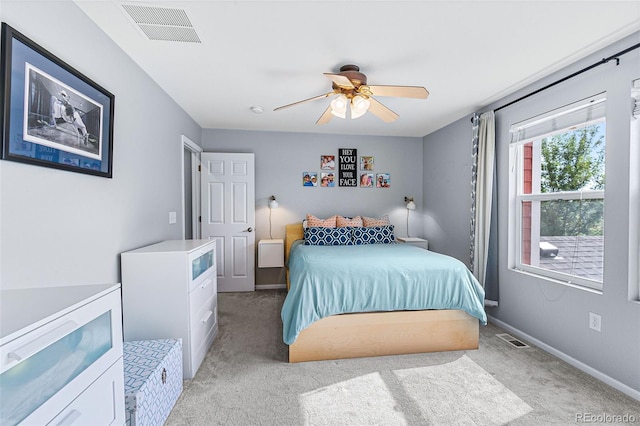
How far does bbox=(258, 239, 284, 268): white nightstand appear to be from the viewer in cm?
406

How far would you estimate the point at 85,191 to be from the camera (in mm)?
1606

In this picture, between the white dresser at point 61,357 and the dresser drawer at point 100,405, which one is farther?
the dresser drawer at point 100,405

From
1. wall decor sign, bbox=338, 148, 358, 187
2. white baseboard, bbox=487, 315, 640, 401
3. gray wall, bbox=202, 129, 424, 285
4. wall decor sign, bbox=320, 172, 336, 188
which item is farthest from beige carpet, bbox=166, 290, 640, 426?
wall decor sign, bbox=338, 148, 358, 187

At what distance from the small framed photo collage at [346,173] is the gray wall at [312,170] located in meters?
0.07

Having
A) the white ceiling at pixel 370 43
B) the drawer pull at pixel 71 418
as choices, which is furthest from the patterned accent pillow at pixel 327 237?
the drawer pull at pixel 71 418

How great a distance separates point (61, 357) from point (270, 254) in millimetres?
3185

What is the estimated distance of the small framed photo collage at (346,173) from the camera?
174 inches

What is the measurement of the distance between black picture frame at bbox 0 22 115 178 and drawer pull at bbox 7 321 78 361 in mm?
798

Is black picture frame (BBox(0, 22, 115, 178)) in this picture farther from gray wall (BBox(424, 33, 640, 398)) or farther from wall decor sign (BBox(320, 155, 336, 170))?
gray wall (BBox(424, 33, 640, 398))

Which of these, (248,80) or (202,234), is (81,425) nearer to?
(248,80)

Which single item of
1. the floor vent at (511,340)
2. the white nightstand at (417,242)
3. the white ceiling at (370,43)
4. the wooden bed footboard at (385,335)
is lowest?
the floor vent at (511,340)

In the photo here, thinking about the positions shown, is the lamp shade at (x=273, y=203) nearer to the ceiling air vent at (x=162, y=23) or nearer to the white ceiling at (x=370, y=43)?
the white ceiling at (x=370, y=43)

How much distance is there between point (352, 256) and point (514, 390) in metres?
1.54

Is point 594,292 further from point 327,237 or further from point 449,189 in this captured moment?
point 327,237
